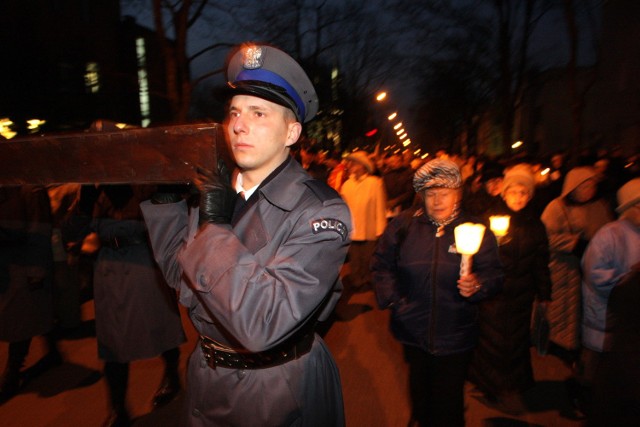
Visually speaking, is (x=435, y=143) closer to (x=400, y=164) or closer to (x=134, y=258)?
(x=400, y=164)

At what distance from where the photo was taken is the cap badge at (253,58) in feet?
6.48

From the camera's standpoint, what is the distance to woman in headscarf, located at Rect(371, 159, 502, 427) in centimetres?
323

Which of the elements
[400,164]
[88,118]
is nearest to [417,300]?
[400,164]

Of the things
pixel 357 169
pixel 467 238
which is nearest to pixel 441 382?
pixel 467 238

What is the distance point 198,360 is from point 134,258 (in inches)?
82.8

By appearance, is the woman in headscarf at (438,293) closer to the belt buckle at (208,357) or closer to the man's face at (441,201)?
the man's face at (441,201)

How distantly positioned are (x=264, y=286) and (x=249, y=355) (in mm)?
444

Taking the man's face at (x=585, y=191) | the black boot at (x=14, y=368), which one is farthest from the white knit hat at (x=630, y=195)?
the black boot at (x=14, y=368)

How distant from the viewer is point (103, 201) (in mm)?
3939

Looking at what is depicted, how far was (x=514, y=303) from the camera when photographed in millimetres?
4184

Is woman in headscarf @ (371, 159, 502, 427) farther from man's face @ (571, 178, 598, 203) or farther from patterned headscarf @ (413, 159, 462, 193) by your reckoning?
man's face @ (571, 178, 598, 203)

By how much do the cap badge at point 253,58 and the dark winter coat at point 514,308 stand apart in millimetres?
2899

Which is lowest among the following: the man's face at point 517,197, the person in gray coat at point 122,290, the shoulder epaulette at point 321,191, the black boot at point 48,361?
the black boot at point 48,361

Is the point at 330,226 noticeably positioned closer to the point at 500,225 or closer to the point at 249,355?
the point at 249,355
